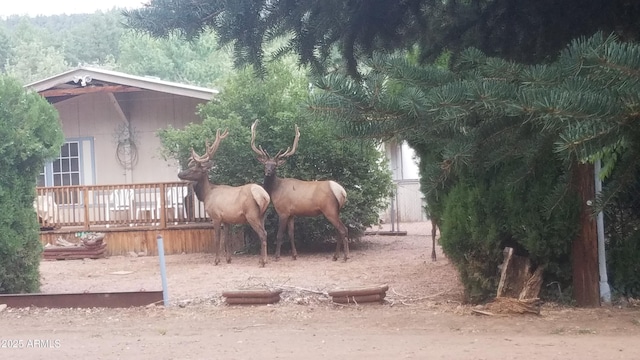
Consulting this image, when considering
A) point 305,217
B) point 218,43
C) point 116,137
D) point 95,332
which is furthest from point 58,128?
point 116,137

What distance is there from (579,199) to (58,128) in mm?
6881

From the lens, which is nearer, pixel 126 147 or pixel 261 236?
pixel 261 236

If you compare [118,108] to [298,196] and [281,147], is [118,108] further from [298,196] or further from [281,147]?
[298,196]

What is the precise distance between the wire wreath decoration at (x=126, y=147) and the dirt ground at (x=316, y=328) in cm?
910

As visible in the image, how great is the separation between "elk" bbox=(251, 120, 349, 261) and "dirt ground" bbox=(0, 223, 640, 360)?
269 centimetres

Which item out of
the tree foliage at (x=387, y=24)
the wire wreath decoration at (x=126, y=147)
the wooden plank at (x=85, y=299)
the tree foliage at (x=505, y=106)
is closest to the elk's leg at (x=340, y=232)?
the wooden plank at (x=85, y=299)

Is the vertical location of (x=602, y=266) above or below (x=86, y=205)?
below

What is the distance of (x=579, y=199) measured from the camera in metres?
8.48

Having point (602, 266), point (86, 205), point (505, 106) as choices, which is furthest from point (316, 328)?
point (86, 205)

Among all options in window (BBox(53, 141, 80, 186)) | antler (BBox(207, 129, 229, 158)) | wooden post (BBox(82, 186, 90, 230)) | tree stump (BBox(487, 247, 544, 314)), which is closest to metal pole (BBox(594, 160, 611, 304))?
tree stump (BBox(487, 247, 544, 314))

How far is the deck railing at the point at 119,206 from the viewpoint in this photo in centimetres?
1772

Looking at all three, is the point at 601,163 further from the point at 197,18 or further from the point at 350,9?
the point at 197,18

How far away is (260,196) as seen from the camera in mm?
14461

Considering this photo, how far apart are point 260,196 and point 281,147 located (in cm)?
206
